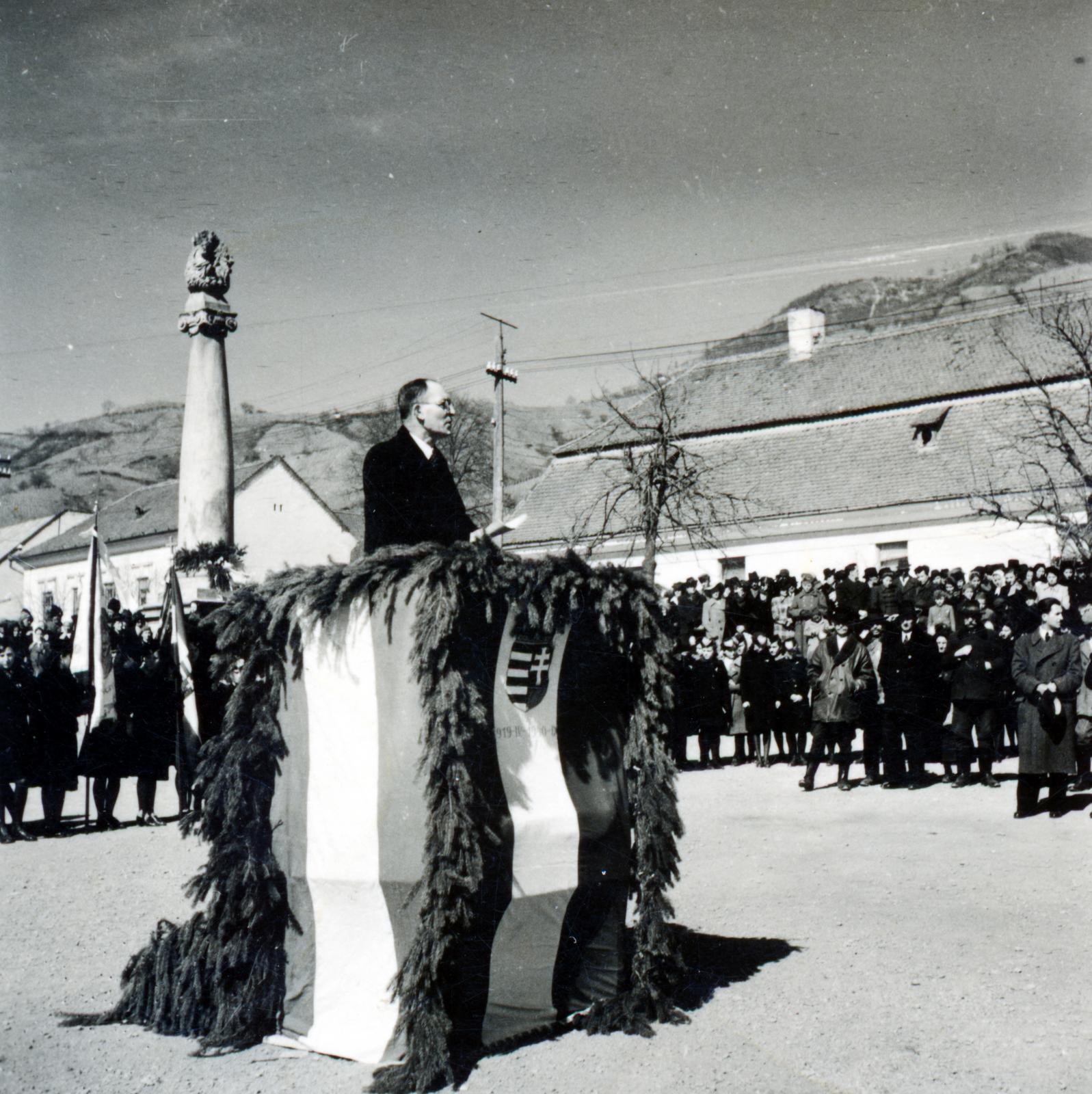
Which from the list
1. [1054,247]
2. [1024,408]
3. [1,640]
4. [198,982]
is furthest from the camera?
[1054,247]

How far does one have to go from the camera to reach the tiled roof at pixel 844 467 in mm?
31766

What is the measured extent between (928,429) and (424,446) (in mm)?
31062

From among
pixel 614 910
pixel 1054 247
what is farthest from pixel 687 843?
pixel 1054 247

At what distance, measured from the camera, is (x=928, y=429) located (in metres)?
33.8

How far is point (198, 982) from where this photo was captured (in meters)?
4.80

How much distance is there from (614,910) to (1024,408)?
2977 cm

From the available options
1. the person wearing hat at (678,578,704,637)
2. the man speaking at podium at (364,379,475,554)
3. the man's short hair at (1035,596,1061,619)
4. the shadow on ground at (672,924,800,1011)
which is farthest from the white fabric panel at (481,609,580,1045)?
the person wearing hat at (678,578,704,637)

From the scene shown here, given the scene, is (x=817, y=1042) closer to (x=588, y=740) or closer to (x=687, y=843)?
(x=588, y=740)

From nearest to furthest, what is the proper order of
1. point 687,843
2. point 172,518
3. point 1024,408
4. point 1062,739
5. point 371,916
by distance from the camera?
point 371,916, point 687,843, point 1062,739, point 1024,408, point 172,518

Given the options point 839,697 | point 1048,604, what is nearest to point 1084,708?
point 1048,604

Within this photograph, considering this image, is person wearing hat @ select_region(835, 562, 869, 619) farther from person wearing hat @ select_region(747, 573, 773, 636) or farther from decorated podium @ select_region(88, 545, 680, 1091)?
decorated podium @ select_region(88, 545, 680, 1091)

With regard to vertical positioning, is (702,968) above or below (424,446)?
below

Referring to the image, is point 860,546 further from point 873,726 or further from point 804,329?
point 873,726

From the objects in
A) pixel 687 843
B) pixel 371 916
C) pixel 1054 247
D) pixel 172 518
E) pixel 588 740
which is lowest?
pixel 687 843
